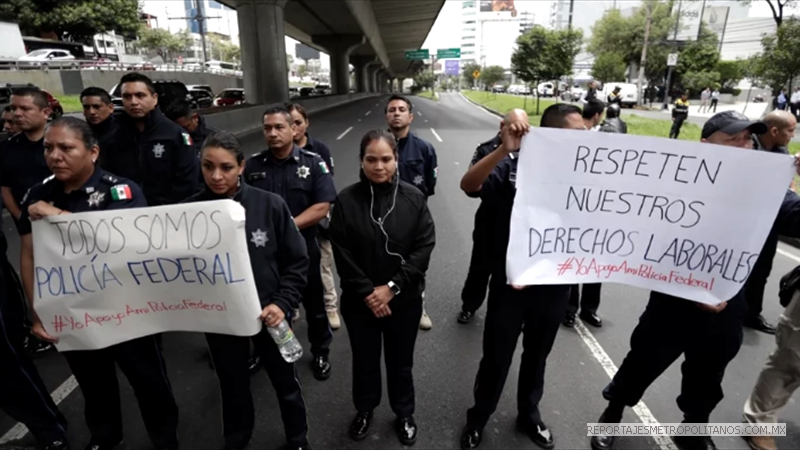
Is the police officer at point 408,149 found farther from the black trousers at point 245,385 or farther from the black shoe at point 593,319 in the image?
the black trousers at point 245,385

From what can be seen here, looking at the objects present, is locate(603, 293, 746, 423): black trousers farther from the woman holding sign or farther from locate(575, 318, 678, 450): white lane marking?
the woman holding sign

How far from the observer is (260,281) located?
2.39m

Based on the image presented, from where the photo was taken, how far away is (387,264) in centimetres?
252

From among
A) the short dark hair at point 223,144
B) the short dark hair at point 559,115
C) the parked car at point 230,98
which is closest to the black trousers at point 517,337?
the short dark hair at point 559,115

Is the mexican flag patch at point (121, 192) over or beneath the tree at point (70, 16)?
beneath

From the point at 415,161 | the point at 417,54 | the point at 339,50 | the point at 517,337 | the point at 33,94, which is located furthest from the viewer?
the point at 417,54

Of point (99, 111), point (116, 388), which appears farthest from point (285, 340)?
point (99, 111)

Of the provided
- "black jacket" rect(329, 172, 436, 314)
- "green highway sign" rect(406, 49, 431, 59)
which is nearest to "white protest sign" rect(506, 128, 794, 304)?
"black jacket" rect(329, 172, 436, 314)

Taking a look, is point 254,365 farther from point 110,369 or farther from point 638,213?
point 638,213

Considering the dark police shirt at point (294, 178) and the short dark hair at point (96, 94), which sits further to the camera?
the short dark hair at point (96, 94)

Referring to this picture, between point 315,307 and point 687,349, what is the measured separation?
7.93 ft

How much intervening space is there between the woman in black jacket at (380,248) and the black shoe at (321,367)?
0.87 m

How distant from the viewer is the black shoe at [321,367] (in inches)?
133

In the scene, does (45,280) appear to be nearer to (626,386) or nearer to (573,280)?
(573,280)
